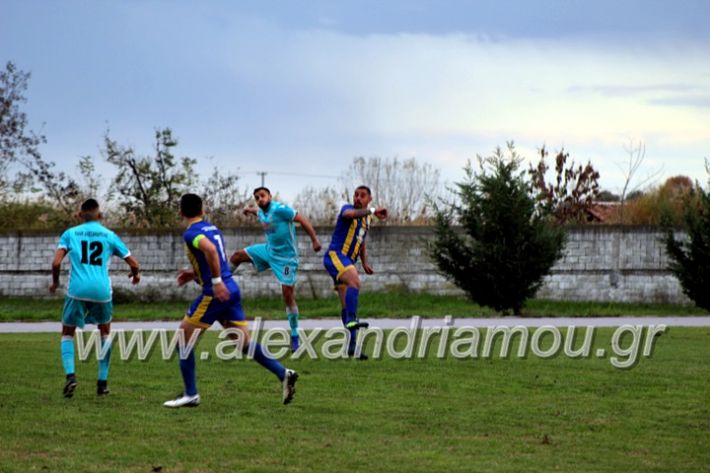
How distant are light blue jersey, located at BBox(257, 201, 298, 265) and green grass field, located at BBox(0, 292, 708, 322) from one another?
10.3 m

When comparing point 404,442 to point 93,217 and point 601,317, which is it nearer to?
point 93,217

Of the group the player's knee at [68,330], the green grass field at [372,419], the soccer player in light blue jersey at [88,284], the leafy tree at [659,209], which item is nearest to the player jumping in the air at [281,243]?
the green grass field at [372,419]

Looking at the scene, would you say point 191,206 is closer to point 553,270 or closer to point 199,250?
point 199,250

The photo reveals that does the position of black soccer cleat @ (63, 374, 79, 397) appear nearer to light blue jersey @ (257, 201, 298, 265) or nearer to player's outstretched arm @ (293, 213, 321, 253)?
player's outstretched arm @ (293, 213, 321, 253)

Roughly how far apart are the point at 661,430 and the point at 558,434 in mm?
984

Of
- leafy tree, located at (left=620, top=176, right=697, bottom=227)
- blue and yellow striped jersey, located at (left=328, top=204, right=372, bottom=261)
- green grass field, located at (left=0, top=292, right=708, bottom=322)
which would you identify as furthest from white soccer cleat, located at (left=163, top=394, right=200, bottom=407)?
leafy tree, located at (left=620, top=176, right=697, bottom=227)

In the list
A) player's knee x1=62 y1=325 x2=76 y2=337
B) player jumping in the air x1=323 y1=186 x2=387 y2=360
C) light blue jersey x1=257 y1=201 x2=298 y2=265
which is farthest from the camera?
light blue jersey x1=257 y1=201 x2=298 y2=265

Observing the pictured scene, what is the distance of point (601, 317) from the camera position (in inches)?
1114

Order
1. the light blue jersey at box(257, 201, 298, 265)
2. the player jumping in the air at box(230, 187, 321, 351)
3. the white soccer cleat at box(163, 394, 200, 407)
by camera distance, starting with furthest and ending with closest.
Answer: the light blue jersey at box(257, 201, 298, 265) < the player jumping in the air at box(230, 187, 321, 351) < the white soccer cleat at box(163, 394, 200, 407)

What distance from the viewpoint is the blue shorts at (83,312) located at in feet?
43.3

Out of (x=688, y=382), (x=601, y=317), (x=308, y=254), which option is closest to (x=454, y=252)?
(x=601, y=317)

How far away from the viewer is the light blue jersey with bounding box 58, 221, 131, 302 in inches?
517

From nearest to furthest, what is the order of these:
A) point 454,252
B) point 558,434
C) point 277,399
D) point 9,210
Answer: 1. point 558,434
2. point 277,399
3. point 454,252
4. point 9,210

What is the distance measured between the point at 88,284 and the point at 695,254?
19.5 metres
